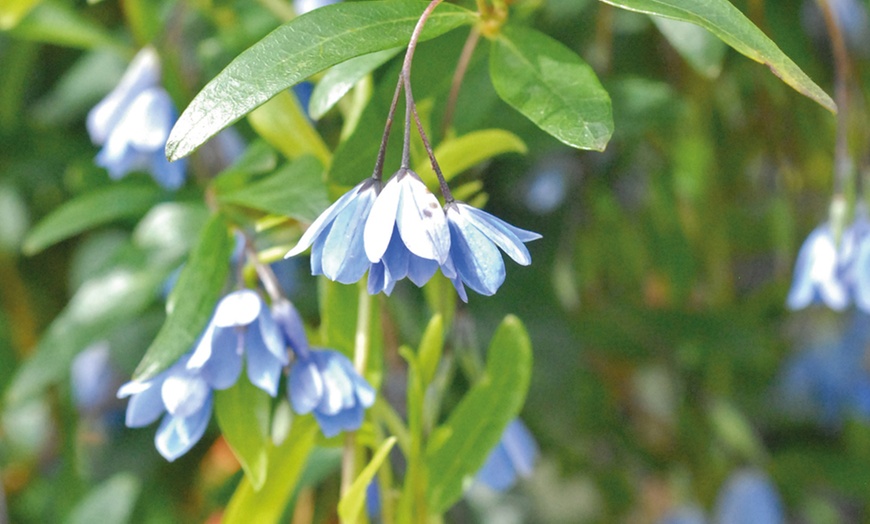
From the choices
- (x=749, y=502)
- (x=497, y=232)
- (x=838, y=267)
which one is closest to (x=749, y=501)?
(x=749, y=502)

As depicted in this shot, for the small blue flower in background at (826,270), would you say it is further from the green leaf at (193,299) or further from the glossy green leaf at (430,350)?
the green leaf at (193,299)

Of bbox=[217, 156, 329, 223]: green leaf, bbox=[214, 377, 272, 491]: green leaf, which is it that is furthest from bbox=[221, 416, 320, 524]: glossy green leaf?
bbox=[217, 156, 329, 223]: green leaf

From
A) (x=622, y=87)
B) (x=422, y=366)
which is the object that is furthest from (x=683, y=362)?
(x=422, y=366)

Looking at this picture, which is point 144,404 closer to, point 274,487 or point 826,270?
point 274,487

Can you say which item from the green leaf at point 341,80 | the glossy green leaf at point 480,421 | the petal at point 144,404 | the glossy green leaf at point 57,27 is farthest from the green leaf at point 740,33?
the glossy green leaf at point 57,27

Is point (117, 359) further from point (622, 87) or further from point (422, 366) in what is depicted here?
point (622, 87)

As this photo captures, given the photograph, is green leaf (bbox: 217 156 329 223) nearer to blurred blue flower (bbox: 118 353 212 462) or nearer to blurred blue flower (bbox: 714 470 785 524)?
blurred blue flower (bbox: 118 353 212 462)
